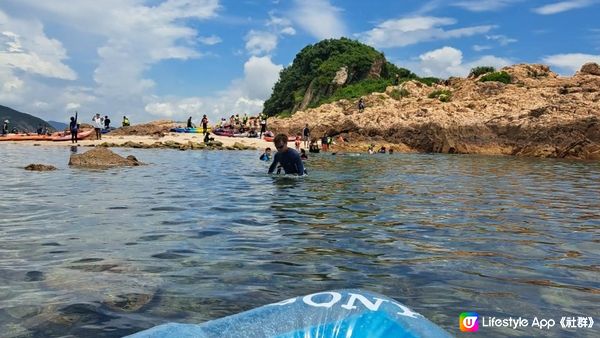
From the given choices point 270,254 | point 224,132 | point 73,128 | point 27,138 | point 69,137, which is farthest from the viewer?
point 224,132

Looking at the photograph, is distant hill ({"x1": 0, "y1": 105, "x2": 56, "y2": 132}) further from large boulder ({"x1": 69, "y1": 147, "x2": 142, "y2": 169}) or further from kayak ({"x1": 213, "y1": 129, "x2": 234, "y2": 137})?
large boulder ({"x1": 69, "y1": 147, "x2": 142, "y2": 169})

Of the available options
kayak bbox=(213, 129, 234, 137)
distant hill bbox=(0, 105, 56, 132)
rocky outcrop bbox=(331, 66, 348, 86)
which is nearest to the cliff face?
kayak bbox=(213, 129, 234, 137)

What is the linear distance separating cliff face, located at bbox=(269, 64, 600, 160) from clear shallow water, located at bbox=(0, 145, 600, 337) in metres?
24.9

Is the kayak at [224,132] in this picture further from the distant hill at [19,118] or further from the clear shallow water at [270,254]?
the distant hill at [19,118]

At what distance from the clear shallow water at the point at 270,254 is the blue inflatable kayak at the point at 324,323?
4.65ft

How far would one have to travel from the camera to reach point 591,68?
4725 centimetres

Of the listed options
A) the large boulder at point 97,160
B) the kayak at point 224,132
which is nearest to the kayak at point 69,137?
the kayak at point 224,132

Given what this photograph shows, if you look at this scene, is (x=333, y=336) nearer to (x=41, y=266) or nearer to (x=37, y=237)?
(x=41, y=266)

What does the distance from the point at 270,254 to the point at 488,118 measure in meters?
39.1

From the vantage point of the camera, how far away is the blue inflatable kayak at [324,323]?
2562 millimetres

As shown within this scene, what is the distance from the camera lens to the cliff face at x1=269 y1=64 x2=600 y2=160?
35250mm

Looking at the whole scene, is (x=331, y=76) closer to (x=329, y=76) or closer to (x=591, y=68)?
(x=329, y=76)

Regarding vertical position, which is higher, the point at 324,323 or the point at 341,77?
the point at 341,77

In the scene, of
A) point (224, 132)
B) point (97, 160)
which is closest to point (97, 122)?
point (224, 132)
